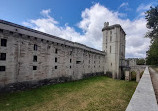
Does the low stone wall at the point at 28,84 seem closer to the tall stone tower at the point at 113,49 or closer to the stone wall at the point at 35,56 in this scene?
the stone wall at the point at 35,56

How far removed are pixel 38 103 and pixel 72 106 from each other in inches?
136

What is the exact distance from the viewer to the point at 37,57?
14109 millimetres

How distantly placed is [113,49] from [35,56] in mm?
26866

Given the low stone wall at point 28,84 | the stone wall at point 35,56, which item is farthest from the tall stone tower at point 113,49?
the low stone wall at point 28,84

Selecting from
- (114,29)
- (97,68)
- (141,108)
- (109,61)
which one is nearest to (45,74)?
(141,108)

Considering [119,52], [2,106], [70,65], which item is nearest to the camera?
[2,106]

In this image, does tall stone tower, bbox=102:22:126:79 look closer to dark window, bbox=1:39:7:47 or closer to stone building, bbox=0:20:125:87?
stone building, bbox=0:20:125:87

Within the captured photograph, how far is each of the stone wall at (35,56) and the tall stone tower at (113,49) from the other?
49.3ft

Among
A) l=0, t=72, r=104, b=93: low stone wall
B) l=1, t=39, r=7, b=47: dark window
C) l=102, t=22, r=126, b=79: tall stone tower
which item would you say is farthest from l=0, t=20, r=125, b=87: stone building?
l=102, t=22, r=126, b=79: tall stone tower

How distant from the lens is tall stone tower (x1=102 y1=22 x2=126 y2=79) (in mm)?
32138

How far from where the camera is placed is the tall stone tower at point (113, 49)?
105 feet

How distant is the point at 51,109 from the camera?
817 centimetres

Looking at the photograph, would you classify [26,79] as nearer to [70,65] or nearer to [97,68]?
[70,65]

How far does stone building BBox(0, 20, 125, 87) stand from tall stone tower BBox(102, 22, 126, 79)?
9.32 meters
